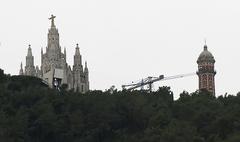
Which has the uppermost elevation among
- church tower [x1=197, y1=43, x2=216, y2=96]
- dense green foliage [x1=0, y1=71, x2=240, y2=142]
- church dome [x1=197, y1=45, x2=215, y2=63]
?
church dome [x1=197, y1=45, x2=215, y2=63]

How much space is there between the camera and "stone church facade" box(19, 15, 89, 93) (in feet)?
418

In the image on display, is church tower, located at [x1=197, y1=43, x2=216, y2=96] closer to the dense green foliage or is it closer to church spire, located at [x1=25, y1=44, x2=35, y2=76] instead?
church spire, located at [x1=25, y1=44, x2=35, y2=76]

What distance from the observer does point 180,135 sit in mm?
74188

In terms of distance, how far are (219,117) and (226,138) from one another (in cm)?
321

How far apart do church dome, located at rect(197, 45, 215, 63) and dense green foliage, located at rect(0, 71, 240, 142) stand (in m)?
45.0

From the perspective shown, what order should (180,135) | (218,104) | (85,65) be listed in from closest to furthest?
(180,135) → (218,104) → (85,65)

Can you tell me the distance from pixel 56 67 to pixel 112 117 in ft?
146

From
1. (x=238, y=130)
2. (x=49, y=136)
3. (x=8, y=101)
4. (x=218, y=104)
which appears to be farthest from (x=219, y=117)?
(x=8, y=101)

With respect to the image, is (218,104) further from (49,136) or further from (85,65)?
(85,65)

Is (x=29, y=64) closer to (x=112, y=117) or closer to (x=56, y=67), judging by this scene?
(x=56, y=67)

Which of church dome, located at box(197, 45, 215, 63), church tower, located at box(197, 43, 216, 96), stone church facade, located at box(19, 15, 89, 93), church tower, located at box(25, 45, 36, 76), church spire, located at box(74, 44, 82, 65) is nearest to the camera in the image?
stone church facade, located at box(19, 15, 89, 93)

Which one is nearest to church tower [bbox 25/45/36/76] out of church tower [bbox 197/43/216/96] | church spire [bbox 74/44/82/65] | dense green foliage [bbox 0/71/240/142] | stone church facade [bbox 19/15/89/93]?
stone church facade [bbox 19/15/89/93]

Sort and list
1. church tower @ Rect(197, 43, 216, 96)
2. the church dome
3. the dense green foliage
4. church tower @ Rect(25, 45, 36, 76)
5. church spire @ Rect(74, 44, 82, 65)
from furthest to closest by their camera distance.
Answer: the church dome
church tower @ Rect(197, 43, 216, 96)
church spire @ Rect(74, 44, 82, 65)
church tower @ Rect(25, 45, 36, 76)
the dense green foliage

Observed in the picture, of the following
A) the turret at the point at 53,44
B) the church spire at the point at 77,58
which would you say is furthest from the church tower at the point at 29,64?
the church spire at the point at 77,58
